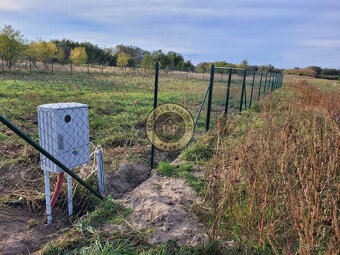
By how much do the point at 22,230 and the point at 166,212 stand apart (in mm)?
1558

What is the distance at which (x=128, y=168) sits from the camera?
420 centimetres

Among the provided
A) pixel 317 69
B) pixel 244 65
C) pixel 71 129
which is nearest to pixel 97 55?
pixel 71 129

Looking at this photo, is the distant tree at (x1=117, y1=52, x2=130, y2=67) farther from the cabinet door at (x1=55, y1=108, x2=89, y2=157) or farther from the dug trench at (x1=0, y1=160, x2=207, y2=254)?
the dug trench at (x1=0, y1=160, x2=207, y2=254)

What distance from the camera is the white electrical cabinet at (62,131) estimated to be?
261 centimetres

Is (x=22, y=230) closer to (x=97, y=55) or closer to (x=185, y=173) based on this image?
(x=185, y=173)

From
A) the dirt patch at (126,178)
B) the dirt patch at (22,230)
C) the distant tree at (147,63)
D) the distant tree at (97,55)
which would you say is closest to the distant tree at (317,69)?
the distant tree at (147,63)

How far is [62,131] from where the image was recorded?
2.65 meters

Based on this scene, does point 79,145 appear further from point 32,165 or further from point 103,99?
point 103,99

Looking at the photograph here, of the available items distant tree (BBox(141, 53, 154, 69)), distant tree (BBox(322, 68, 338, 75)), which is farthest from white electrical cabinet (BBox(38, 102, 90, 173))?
distant tree (BBox(322, 68, 338, 75))

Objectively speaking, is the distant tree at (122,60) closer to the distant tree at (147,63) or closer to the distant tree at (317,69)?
the distant tree at (147,63)

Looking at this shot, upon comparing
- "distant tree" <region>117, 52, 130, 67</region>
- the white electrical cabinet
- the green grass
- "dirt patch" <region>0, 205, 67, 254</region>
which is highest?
"distant tree" <region>117, 52, 130, 67</region>

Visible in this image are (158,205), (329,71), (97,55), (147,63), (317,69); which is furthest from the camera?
(317,69)

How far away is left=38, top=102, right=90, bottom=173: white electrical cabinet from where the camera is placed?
2605mm

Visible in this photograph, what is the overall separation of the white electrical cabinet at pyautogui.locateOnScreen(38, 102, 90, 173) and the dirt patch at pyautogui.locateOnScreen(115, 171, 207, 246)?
0.90 meters
